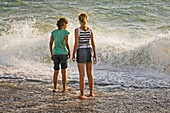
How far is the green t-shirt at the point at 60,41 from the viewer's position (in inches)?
291

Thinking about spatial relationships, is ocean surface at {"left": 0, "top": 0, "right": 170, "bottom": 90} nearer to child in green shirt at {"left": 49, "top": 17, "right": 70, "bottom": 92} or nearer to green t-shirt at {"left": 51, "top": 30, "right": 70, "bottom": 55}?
child in green shirt at {"left": 49, "top": 17, "right": 70, "bottom": 92}

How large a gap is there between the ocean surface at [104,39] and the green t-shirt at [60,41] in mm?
1264

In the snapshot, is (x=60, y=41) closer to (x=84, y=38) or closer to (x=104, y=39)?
(x=84, y=38)

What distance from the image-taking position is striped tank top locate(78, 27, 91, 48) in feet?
23.3

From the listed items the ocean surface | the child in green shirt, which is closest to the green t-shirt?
the child in green shirt

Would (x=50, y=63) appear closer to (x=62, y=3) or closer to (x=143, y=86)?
(x=143, y=86)

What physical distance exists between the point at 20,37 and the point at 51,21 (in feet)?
12.5

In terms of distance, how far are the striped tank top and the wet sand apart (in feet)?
3.26

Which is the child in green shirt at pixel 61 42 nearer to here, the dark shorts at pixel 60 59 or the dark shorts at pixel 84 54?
the dark shorts at pixel 60 59

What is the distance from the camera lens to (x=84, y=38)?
7129 millimetres

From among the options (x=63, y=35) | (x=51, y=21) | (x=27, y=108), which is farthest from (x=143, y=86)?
(x=51, y=21)

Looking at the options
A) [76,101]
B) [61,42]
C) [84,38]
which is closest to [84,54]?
[84,38]

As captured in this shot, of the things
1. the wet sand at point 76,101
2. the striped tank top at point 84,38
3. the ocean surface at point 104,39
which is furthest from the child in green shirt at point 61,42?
the ocean surface at point 104,39

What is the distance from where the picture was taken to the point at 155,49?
1078 centimetres
